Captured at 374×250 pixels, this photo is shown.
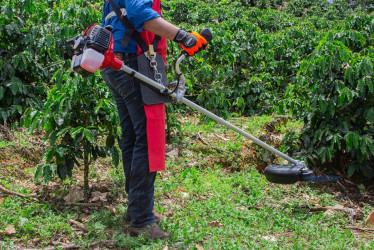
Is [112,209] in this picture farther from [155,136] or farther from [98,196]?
[155,136]

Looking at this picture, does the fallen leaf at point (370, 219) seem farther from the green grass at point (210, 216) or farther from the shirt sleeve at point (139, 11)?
the shirt sleeve at point (139, 11)

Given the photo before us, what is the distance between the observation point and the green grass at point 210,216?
9.77ft

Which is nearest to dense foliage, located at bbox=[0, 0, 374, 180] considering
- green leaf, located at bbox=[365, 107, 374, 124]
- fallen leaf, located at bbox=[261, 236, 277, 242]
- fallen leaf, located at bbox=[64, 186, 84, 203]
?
green leaf, located at bbox=[365, 107, 374, 124]

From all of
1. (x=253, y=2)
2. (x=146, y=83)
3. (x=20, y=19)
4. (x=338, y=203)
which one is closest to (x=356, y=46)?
(x=338, y=203)

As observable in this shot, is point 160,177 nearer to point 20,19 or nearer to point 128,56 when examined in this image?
point 128,56

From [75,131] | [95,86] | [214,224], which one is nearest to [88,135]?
[75,131]

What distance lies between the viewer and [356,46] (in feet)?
14.9

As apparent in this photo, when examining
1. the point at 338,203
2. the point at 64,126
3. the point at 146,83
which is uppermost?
the point at 146,83

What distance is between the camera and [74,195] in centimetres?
361

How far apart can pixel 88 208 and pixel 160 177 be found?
3.17 ft

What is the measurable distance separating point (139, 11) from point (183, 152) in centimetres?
252

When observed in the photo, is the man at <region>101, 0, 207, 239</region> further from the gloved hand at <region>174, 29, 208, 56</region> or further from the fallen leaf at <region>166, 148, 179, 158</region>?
the fallen leaf at <region>166, 148, 179, 158</region>

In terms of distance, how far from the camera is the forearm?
2.62m

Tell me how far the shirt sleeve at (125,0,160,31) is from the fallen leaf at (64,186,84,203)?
66.9 inches
